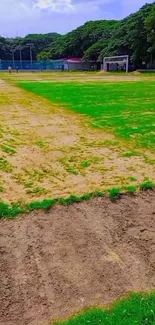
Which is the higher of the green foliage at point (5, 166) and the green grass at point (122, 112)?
the green grass at point (122, 112)

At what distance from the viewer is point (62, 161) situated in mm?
9508

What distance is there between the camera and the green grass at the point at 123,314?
161 inches

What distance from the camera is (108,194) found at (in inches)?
288

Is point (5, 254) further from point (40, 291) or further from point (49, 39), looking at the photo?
point (49, 39)

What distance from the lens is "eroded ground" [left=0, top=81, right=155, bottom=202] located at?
7707 mm

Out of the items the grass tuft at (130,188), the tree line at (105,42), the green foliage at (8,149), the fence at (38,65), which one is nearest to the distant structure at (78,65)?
the fence at (38,65)

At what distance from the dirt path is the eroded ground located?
988 millimetres

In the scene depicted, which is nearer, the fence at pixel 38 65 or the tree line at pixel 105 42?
the tree line at pixel 105 42

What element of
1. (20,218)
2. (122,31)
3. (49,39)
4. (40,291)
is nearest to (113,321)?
(40,291)

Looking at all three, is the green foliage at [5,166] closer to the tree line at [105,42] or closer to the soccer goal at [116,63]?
the tree line at [105,42]

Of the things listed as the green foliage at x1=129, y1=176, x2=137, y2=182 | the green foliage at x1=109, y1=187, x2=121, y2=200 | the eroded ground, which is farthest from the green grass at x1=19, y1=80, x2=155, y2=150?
the green foliage at x1=109, y1=187, x2=121, y2=200

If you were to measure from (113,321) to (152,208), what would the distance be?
3.06 meters

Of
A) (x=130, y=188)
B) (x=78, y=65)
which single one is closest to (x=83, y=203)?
(x=130, y=188)

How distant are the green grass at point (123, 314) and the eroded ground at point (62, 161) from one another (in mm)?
3134
